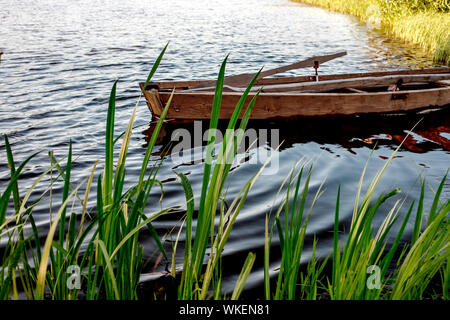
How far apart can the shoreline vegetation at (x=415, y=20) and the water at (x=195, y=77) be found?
0.52m

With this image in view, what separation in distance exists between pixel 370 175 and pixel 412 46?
11188 millimetres

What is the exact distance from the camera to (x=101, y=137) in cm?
650

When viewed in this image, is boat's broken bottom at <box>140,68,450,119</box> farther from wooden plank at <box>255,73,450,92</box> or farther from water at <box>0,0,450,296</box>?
water at <box>0,0,450,296</box>

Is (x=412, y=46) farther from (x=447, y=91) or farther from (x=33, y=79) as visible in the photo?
(x=33, y=79)

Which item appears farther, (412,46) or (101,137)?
(412,46)

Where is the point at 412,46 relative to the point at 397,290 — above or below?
below

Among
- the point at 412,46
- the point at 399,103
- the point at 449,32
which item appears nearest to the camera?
the point at 399,103

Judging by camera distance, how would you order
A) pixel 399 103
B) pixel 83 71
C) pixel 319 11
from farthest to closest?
1. pixel 319 11
2. pixel 83 71
3. pixel 399 103

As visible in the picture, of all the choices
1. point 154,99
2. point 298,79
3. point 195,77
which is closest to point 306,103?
point 298,79

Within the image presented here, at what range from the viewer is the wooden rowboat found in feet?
21.3

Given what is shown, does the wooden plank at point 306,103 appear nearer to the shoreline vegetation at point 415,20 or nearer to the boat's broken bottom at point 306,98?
the boat's broken bottom at point 306,98

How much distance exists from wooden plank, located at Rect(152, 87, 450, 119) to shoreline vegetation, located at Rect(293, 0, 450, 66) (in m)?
5.33

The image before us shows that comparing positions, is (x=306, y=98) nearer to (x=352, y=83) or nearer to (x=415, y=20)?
(x=352, y=83)
